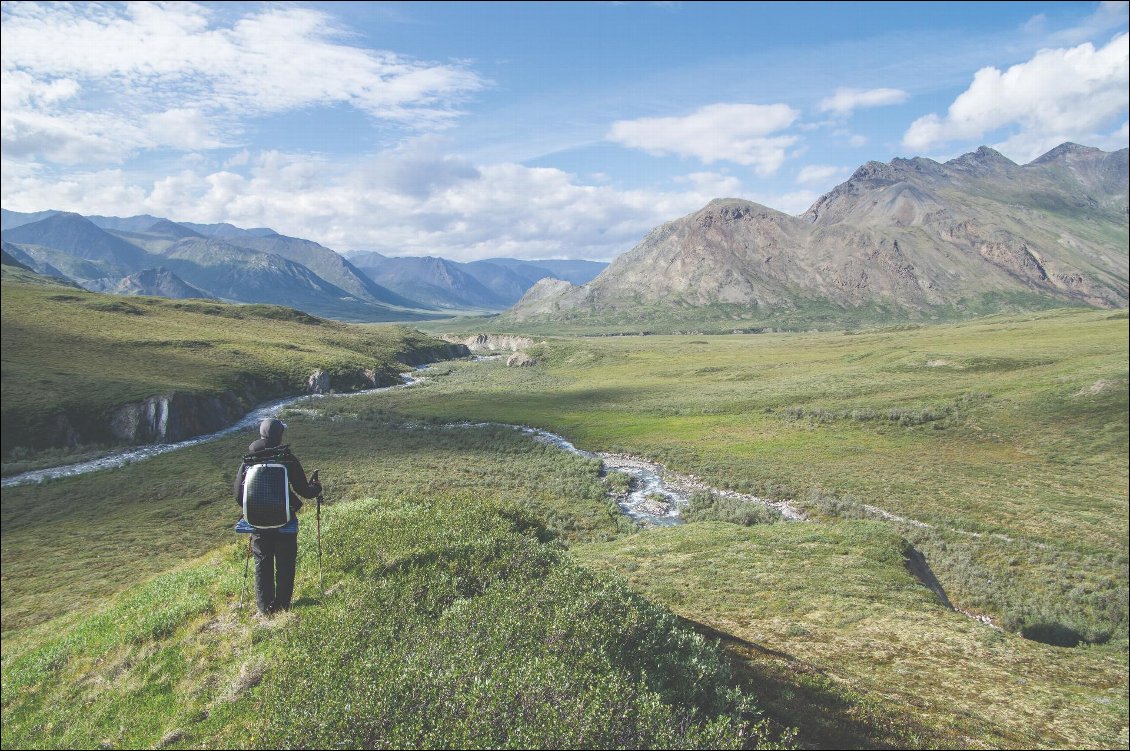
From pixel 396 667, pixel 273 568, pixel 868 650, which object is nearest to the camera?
pixel 396 667

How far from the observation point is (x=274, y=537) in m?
11.1

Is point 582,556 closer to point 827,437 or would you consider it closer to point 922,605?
point 922,605

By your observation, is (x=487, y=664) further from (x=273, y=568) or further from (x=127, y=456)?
(x=127, y=456)

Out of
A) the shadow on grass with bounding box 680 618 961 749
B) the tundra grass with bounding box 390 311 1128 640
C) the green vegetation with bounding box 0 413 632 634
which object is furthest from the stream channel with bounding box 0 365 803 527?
the shadow on grass with bounding box 680 618 961 749

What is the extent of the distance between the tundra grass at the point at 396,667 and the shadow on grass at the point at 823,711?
1.80 meters

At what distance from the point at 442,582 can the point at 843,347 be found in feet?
548

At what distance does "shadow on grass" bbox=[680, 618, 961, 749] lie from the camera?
10.8 meters

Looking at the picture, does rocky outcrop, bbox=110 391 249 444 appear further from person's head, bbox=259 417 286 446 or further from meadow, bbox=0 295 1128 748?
person's head, bbox=259 417 286 446

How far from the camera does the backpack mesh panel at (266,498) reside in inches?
422

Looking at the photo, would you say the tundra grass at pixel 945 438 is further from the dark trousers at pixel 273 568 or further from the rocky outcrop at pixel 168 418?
the dark trousers at pixel 273 568

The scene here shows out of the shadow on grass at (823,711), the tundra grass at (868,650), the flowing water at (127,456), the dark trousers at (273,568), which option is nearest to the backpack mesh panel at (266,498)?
the dark trousers at (273,568)

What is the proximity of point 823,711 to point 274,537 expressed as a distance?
1280cm

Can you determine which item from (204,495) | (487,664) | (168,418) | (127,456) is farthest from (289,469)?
(168,418)

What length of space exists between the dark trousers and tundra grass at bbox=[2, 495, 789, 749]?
42 centimetres
